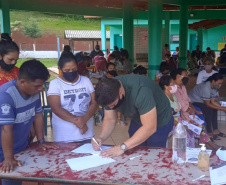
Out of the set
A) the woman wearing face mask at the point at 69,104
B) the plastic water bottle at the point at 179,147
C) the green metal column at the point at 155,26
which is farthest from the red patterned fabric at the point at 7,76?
the green metal column at the point at 155,26

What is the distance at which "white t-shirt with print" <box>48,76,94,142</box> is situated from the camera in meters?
2.37

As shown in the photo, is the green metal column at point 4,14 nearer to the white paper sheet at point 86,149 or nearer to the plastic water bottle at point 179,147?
the white paper sheet at point 86,149

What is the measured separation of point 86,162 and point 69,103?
2.29 ft

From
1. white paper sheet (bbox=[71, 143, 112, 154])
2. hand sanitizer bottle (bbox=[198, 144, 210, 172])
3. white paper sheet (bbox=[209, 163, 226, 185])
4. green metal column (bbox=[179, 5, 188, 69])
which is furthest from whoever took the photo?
green metal column (bbox=[179, 5, 188, 69])

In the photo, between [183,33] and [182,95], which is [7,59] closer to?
[182,95]

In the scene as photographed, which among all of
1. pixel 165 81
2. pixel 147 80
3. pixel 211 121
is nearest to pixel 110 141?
pixel 165 81

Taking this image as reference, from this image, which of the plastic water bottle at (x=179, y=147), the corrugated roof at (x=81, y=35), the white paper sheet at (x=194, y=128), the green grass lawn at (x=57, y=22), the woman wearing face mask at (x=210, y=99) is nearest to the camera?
the plastic water bottle at (x=179, y=147)

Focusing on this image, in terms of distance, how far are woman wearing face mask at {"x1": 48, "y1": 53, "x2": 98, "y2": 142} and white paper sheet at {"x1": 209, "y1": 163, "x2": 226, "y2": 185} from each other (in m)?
1.14

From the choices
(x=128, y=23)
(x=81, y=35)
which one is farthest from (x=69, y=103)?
(x=81, y=35)

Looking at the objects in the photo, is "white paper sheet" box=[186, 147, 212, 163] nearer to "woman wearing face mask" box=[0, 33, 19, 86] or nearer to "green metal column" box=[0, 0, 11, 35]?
"woman wearing face mask" box=[0, 33, 19, 86]

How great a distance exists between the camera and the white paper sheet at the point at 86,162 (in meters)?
1.77

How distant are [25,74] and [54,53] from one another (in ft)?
69.8

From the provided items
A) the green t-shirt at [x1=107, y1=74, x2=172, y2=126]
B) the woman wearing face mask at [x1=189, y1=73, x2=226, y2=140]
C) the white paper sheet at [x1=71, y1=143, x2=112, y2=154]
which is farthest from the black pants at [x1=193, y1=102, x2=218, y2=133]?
the white paper sheet at [x1=71, y1=143, x2=112, y2=154]

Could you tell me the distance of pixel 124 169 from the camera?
5.62 feet
